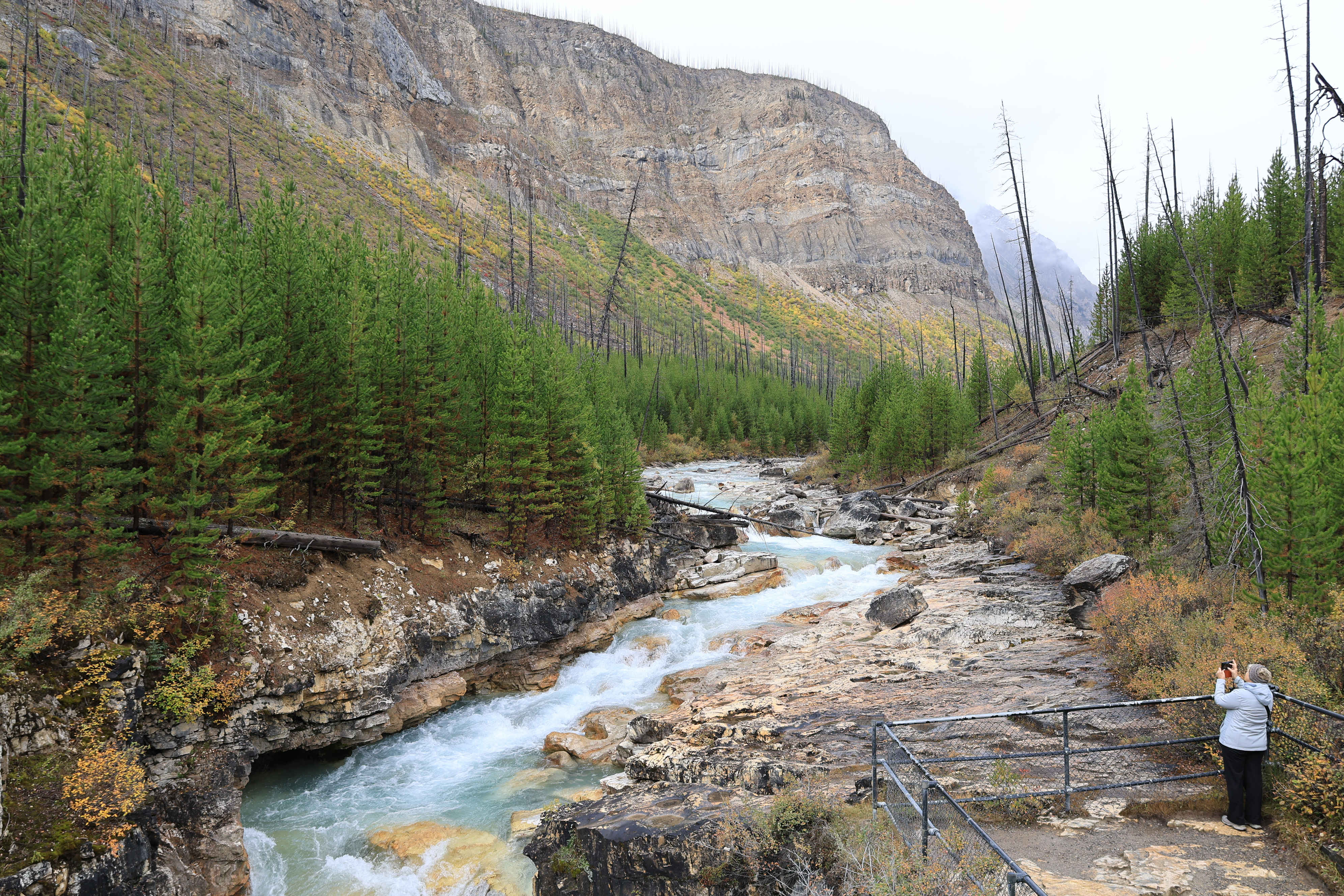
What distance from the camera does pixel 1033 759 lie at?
9.97m

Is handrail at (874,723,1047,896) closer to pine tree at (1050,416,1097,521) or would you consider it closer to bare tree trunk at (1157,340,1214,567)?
bare tree trunk at (1157,340,1214,567)

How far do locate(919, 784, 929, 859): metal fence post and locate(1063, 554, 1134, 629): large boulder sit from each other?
13190mm

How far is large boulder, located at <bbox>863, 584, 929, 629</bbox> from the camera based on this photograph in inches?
765

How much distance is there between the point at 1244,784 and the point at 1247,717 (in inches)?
36.1

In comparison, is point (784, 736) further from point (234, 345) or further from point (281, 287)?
point (281, 287)

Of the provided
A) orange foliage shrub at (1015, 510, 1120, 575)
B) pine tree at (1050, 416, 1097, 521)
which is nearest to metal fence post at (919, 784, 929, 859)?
orange foliage shrub at (1015, 510, 1120, 575)

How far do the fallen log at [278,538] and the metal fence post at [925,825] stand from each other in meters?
13.0

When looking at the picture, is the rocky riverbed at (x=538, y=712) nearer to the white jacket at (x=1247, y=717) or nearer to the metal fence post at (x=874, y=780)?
the metal fence post at (x=874, y=780)

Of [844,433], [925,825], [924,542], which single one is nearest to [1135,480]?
[924,542]

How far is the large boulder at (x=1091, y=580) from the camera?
1750 centimetres

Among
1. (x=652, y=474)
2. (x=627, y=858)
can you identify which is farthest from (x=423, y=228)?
(x=627, y=858)

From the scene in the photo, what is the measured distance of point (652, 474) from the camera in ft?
182

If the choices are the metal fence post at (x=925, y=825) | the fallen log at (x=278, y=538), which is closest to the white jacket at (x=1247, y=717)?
the metal fence post at (x=925, y=825)

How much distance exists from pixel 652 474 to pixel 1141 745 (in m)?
48.5
